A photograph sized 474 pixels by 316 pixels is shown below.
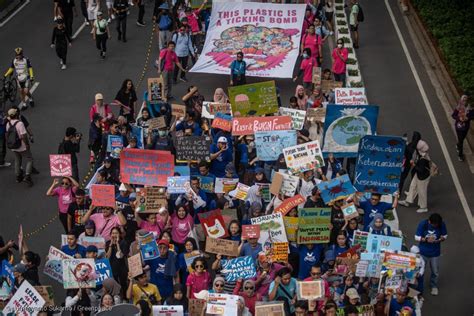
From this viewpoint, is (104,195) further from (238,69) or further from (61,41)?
(61,41)

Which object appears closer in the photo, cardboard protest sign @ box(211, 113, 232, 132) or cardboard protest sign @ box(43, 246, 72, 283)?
cardboard protest sign @ box(43, 246, 72, 283)

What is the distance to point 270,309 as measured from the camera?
48.9ft

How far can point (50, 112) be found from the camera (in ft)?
85.8

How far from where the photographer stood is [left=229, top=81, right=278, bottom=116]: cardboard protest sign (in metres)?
22.0

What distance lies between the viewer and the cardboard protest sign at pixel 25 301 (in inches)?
593

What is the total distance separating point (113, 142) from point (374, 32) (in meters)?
14.0

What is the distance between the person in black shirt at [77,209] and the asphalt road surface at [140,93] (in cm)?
115

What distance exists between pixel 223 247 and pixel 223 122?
477cm

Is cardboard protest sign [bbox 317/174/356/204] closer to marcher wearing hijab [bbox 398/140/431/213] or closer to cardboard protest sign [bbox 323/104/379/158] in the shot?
cardboard protest sign [bbox 323/104/379/158]

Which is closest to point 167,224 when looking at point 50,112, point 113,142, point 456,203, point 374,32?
point 113,142

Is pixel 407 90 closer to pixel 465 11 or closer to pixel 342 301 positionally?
pixel 465 11

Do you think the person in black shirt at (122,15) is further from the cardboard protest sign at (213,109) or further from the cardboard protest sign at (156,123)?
the cardboard protest sign at (156,123)

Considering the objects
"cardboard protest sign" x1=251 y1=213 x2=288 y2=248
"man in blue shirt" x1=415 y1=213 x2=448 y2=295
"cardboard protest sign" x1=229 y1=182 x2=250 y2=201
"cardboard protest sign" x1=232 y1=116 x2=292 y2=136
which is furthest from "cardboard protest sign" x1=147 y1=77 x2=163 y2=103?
"man in blue shirt" x1=415 y1=213 x2=448 y2=295

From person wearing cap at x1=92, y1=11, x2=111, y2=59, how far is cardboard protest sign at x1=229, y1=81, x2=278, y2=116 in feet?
26.8
